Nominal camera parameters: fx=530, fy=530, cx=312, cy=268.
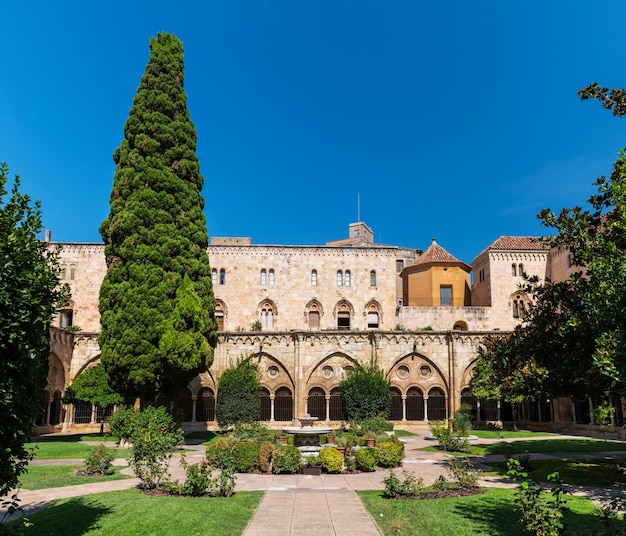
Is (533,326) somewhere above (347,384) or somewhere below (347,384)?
above

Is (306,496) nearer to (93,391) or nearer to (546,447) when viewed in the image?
(546,447)

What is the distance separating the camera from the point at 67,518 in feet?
30.6

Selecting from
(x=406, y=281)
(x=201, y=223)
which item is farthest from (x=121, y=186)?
(x=406, y=281)

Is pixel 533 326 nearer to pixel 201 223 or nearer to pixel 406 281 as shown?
pixel 201 223

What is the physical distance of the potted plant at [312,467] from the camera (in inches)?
579

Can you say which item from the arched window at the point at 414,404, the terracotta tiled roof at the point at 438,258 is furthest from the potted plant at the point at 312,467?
the terracotta tiled roof at the point at 438,258

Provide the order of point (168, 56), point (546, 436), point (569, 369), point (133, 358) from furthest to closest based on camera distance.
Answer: point (546, 436) < point (168, 56) < point (133, 358) < point (569, 369)

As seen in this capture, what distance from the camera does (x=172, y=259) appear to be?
2153 cm

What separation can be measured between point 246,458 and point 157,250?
31.7 ft

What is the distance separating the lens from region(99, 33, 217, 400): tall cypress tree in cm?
2052

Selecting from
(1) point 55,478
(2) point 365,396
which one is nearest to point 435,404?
(2) point 365,396

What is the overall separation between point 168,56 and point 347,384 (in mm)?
18928

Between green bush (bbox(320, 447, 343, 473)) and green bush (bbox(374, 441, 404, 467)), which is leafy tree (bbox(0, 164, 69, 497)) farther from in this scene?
green bush (bbox(374, 441, 404, 467))

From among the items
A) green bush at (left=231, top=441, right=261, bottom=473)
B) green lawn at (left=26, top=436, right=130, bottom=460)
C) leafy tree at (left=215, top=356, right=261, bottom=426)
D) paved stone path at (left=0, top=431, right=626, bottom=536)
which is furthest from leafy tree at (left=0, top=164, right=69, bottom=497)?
leafy tree at (left=215, top=356, right=261, bottom=426)
